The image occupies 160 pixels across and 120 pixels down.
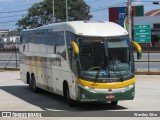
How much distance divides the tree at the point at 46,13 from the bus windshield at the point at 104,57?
3658 inches

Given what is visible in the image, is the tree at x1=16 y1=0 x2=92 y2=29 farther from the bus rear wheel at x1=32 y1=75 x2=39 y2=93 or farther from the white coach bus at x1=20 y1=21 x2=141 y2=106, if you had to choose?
the white coach bus at x1=20 y1=21 x2=141 y2=106

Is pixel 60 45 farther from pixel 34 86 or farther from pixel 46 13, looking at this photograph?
pixel 46 13

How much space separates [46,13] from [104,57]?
97.5m

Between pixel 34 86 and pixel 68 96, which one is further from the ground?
pixel 68 96

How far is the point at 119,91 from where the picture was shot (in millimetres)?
15086

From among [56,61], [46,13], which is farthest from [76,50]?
[46,13]

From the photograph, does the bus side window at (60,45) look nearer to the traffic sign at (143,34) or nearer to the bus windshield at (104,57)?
the bus windshield at (104,57)

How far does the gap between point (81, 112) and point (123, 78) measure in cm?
179

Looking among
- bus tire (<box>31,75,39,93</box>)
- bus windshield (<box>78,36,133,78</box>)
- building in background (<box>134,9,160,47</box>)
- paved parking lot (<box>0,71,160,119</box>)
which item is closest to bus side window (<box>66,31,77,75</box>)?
bus windshield (<box>78,36,133,78</box>)

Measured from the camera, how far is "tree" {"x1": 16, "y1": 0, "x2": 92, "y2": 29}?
110 m

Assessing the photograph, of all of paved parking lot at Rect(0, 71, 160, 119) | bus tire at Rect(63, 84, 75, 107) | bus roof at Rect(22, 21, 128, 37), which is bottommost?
paved parking lot at Rect(0, 71, 160, 119)

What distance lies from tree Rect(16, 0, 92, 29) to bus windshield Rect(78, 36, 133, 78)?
305ft

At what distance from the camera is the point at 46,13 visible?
11169 cm

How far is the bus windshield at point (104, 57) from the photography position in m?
15.1
